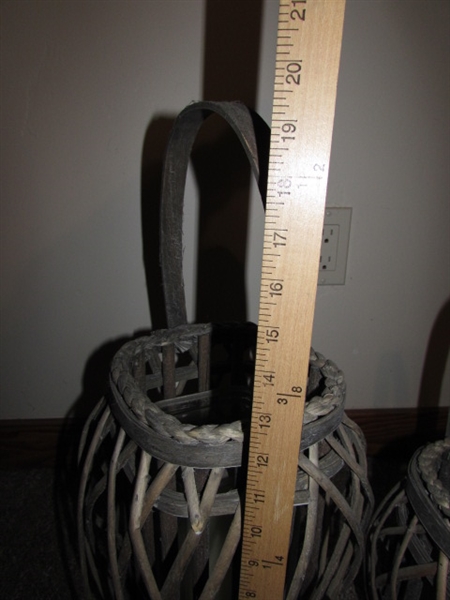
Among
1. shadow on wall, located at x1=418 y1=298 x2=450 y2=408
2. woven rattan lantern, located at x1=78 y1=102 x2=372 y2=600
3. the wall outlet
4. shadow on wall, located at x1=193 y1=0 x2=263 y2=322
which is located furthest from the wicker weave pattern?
shadow on wall, located at x1=418 y1=298 x2=450 y2=408

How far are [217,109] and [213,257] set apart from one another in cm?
45

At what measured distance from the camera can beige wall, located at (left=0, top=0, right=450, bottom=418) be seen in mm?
738

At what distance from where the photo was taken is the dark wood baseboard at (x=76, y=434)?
0.93 meters

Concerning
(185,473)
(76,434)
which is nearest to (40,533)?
(76,434)

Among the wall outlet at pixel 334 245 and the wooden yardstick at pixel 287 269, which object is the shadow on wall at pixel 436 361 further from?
the wooden yardstick at pixel 287 269

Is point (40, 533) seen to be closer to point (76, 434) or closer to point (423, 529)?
point (76, 434)

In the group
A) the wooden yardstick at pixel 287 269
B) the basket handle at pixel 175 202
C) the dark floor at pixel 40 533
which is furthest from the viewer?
the dark floor at pixel 40 533

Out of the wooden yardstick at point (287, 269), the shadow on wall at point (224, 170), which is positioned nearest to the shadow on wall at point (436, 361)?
the shadow on wall at point (224, 170)

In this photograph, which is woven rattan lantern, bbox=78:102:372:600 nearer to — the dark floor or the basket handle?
the basket handle

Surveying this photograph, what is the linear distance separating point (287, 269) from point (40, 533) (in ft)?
2.41

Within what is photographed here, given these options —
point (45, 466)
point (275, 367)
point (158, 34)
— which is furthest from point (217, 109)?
point (45, 466)

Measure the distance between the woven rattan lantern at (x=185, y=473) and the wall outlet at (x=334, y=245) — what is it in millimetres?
302

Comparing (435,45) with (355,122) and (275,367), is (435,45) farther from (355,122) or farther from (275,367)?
(275,367)

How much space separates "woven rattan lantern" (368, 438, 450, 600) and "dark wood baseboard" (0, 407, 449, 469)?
482mm
